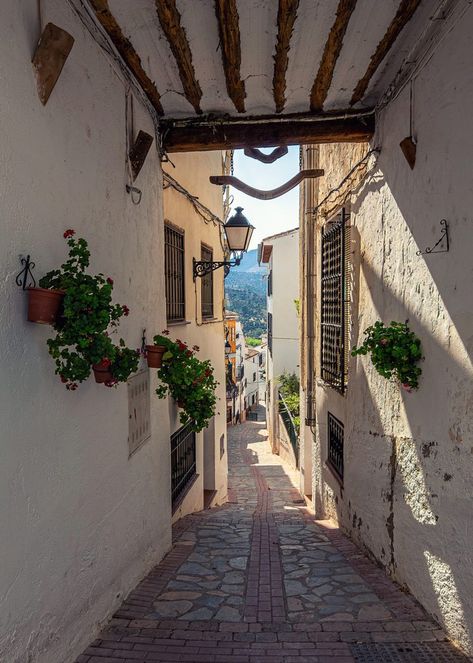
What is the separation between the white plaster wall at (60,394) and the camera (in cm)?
246

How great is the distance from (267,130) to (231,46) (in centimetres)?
158

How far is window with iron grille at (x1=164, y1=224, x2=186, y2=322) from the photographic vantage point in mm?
6414

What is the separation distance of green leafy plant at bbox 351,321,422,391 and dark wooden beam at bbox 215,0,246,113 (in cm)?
260

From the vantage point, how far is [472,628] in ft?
10.3

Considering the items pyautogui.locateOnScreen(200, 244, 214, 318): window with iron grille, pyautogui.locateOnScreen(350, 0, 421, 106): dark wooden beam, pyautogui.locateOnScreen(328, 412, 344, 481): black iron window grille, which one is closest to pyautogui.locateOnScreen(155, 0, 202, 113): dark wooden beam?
pyautogui.locateOnScreen(350, 0, 421, 106): dark wooden beam

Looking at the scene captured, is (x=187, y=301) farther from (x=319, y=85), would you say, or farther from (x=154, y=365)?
(x=319, y=85)

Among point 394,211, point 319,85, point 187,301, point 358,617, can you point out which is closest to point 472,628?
point 358,617

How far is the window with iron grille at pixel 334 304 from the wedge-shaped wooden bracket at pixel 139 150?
288 cm

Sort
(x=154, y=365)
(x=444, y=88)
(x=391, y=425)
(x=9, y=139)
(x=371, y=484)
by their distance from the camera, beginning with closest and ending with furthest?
(x=9, y=139) → (x=444, y=88) → (x=154, y=365) → (x=391, y=425) → (x=371, y=484)

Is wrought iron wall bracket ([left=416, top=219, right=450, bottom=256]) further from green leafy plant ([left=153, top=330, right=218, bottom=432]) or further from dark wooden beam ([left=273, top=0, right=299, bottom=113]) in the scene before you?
green leafy plant ([left=153, top=330, right=218, bottom=432])

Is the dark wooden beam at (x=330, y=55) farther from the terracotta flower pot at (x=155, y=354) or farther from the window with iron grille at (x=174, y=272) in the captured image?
the terracotta flower pot at (x=155, y=354)

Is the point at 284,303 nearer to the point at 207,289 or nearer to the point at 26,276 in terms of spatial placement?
the point at 207,289

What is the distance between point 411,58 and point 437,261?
5.70 ft

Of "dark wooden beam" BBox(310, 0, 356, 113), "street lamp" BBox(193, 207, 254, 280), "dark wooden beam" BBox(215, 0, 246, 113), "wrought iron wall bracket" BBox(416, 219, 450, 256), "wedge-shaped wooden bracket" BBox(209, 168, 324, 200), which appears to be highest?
"dark wooden beam" BBox(310, 0, 356, 113)
